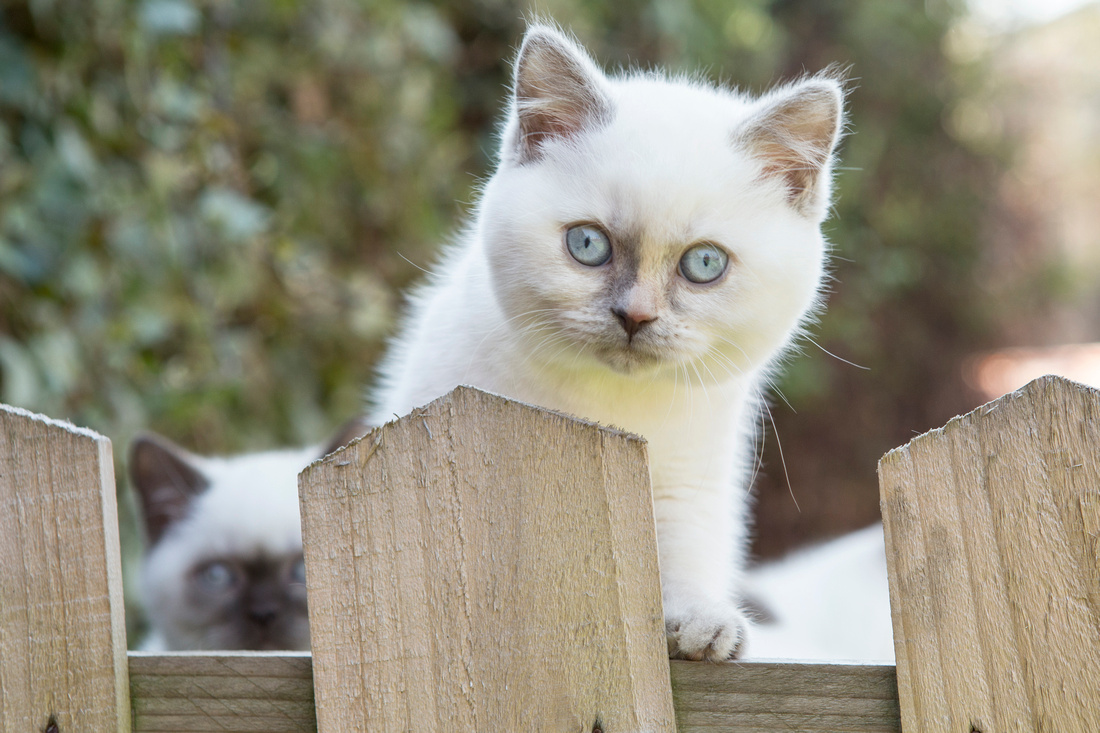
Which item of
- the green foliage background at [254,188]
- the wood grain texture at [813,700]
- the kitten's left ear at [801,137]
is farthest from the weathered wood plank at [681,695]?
the green foliage background at [254,188]

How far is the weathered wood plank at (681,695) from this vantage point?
101 cm

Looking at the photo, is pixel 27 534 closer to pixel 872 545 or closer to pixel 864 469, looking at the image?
pixel 872 545

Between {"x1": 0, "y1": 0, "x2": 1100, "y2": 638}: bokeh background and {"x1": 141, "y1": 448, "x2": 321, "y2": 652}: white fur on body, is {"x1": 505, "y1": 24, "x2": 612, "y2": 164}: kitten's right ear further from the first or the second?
{"x1": 141, "y1": 448, "x2": 321, "y2": 652}: white fur on body

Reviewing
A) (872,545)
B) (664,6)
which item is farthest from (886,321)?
(872,545)

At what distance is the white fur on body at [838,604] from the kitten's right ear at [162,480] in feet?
4.48

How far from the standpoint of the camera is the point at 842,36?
21.5 feet

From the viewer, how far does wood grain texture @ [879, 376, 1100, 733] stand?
0.96 metres

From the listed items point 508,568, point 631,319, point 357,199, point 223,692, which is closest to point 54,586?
point 223,692

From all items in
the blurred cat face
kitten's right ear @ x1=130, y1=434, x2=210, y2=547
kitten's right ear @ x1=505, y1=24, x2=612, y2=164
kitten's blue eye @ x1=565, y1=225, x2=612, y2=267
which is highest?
kitten's right ear @ x1=505, y1=24, x2=612, y2=164

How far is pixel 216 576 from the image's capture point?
222cm

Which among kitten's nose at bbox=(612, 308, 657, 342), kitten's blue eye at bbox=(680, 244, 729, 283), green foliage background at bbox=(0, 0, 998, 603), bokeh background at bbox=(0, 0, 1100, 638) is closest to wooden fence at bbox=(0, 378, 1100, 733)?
kitten's nose at bbox=(612, 308, 657, 342)

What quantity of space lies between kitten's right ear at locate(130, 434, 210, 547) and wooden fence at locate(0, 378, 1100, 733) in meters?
1.15

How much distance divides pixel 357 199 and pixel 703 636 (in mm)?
3184

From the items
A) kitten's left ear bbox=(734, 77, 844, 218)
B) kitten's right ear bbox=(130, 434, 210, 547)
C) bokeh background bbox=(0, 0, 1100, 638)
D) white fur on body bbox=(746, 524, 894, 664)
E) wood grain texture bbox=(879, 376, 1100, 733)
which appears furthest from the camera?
bokeh background bbox=(0, 0, 1100, 638)
